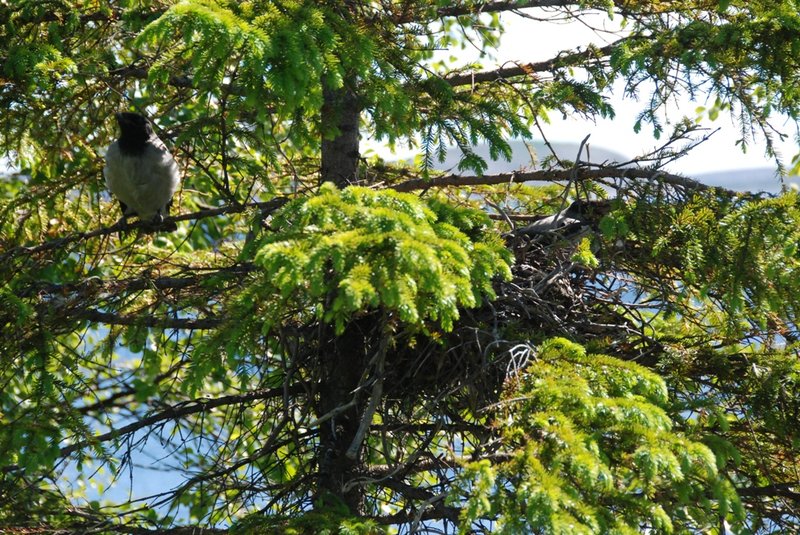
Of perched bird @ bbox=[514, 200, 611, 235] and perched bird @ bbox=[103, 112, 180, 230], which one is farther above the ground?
perched bird @ bbox=[103, 112, 180, 230]

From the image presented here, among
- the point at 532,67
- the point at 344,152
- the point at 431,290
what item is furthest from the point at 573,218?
the point at 431,290

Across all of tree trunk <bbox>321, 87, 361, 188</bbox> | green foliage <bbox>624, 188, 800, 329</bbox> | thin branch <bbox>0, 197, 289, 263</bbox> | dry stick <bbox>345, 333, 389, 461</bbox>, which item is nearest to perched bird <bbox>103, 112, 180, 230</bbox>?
thin branch <bbox>0, 197, 289, 263</bbox>

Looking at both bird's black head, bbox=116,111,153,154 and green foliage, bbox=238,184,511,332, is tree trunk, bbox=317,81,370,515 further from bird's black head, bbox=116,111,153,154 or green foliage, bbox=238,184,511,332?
bird's black head, bbox=116,111,153,154

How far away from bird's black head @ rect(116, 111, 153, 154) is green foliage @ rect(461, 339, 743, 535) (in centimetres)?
405

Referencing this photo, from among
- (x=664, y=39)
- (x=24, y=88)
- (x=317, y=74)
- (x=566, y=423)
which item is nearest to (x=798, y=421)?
(x=566, y=423)

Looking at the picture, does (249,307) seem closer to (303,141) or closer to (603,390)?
(603,390)

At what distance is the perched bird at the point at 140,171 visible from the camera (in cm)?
673

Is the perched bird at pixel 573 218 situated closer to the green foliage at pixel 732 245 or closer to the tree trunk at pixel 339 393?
the green foliage at pixel 732 245

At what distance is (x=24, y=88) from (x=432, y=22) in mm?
2777

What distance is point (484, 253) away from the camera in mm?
4199

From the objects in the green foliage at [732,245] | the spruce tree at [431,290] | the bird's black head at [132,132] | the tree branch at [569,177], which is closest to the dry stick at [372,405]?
the spruce tree at [431,290]

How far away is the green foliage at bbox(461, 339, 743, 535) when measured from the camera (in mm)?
3328

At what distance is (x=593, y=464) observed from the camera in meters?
3.33

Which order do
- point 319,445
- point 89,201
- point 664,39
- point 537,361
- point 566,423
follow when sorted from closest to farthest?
point 566,423 < point 537,361 < point 664,39 < point 319,445 < point 89,201
